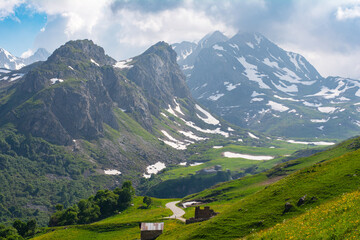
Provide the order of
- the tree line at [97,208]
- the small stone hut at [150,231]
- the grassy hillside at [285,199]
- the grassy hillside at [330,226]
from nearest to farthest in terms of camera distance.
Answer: the grassy hillside at [330,226]
the grassy hillside at [285,199]
the small stone hut at [150,231]
the tree line at [97,208]

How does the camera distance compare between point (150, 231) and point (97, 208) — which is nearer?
point (150, 231)

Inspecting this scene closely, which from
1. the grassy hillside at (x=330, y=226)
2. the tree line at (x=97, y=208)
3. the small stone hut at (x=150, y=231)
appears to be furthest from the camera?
the tree line at (x=97, y=208)

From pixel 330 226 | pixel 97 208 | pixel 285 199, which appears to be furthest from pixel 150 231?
pixel 97 208

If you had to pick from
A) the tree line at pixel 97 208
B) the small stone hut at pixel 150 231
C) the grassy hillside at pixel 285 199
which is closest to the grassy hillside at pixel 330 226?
the grassy hillside at pixel 285 199

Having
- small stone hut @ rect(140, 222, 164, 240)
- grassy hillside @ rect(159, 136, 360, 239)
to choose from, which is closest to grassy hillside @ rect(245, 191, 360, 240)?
grassy hillside @ rect(159, 136, 360, 239)

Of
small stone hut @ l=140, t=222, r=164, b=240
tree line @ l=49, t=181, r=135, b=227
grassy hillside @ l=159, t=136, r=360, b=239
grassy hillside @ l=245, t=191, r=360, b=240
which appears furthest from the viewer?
tree line @ l=49, t=181, r=135, b=227

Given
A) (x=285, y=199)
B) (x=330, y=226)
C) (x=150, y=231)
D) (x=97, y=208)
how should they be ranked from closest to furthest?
(x=330, y=226), (x=285, y=199), (x=150, y=231), (x=97, y=208)

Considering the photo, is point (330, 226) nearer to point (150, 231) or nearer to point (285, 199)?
point (285, 199)

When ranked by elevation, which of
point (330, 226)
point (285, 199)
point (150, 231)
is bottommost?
point (150, 231)

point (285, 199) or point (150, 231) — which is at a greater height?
point (285, 199)

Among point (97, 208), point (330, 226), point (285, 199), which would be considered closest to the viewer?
point (330, 226)

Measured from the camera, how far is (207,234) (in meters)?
50.5

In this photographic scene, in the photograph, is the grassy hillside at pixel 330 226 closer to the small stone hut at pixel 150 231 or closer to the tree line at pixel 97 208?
the small stone hut at pixel 150 231

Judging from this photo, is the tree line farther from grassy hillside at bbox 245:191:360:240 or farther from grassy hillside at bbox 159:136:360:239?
grassy hillside at bbox 245:191:360:240
